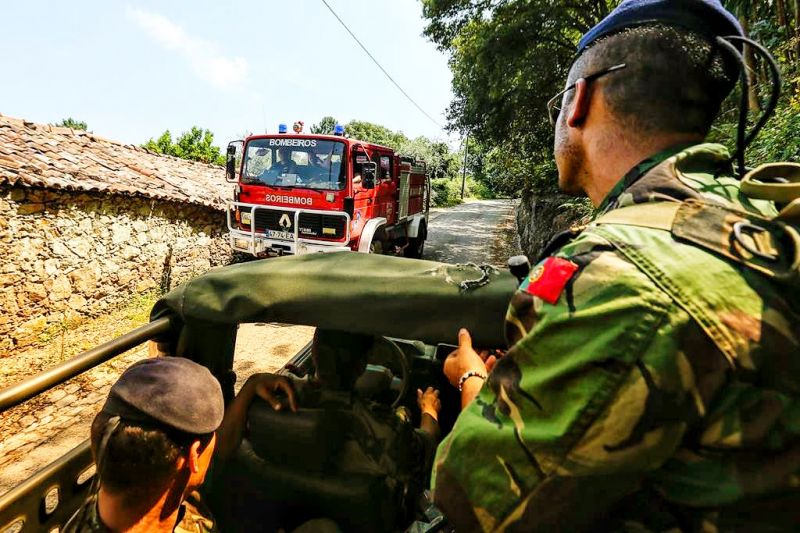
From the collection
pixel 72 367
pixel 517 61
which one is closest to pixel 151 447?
pixel 72 367

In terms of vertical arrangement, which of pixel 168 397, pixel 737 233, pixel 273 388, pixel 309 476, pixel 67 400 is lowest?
pixel 67 400

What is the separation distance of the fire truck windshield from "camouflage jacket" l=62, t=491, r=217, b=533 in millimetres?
6353

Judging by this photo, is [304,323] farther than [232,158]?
No

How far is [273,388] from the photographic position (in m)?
1.80

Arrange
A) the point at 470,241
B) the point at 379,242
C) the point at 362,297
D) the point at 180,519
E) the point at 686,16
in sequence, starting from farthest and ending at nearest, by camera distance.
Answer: the point at 470,241, the point at 379,242, the point at 362,297, the point at 180,519, the point at 686,16

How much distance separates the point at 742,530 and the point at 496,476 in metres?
0.42

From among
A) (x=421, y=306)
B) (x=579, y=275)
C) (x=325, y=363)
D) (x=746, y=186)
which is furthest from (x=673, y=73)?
(x=325, y=363)

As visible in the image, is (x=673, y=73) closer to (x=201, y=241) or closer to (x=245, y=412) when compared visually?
(x=245, y=412)

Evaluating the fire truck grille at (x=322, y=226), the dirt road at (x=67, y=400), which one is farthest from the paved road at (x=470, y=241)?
the dirt road at (x=67, y=400)

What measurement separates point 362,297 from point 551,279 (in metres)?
0.74

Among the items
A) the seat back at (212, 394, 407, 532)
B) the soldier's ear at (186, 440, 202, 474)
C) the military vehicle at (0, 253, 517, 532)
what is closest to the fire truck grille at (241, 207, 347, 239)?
the military vehicle at (0, 253, 517, 532)

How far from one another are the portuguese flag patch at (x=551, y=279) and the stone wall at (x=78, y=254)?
6.60 metres

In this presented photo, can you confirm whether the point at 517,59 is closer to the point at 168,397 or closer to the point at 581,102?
the point at 581,102

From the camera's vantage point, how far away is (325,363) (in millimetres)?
1752
